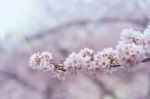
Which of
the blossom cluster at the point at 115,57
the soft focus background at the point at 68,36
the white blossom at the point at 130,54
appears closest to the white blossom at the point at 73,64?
the blossom cluster at the point at 115,57

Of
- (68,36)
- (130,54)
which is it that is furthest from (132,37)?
(68,36)

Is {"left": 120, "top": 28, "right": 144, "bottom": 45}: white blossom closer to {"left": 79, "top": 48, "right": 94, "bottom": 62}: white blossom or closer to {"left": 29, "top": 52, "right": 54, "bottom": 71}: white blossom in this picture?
{"left": 79, "top": 48, "right": 94, "bottom": 62}: white blossom

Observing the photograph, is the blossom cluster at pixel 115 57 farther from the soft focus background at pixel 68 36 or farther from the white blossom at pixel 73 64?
the soft focus background at pixel 68 36

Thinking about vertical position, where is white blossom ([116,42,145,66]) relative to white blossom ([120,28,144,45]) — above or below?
below

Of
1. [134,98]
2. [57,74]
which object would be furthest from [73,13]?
[57,74]

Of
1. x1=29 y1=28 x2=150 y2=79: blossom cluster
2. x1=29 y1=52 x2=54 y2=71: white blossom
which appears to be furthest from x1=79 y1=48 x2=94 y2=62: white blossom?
x1=29 y1=52 x2=54 y2=71: white blossom

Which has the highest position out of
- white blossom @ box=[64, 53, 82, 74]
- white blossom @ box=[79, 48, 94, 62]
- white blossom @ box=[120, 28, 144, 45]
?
white blossom @ box=[120, 28, 144, 45]
